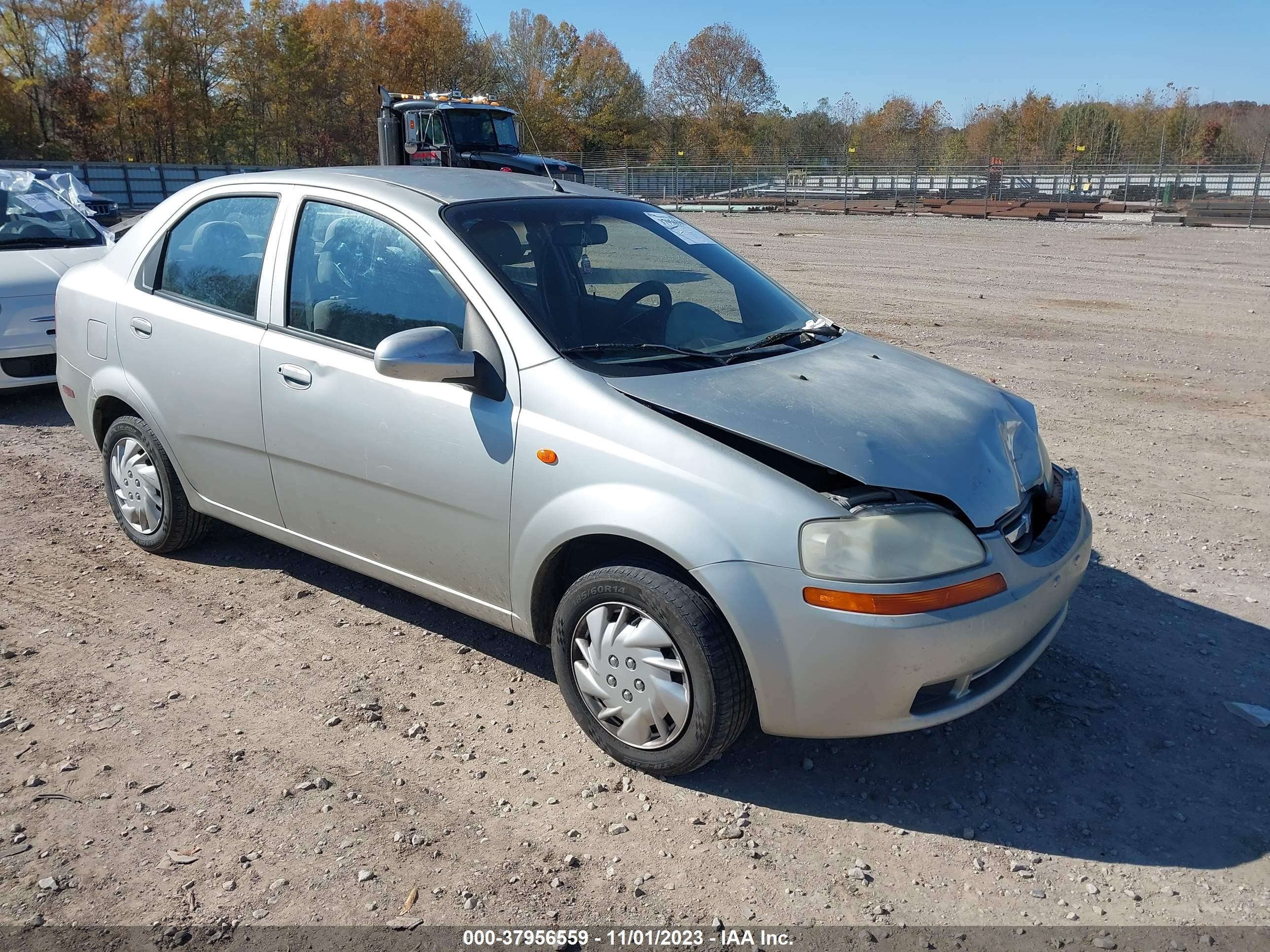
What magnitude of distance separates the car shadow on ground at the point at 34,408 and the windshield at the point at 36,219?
1.18 m

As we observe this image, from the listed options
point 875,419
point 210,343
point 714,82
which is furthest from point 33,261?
point 714,82

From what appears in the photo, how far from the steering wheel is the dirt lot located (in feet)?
4.54

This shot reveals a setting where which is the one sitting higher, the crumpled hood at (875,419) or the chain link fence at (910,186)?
the chain link fence at (910,186)

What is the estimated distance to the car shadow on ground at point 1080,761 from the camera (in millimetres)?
3027

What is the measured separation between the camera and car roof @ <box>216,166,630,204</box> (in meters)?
3.91

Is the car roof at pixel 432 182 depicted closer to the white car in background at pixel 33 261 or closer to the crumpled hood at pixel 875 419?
the crumpled hood at pixel 875 419

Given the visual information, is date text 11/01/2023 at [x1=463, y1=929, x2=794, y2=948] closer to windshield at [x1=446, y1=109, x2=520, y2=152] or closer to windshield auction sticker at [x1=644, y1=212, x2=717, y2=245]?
windshield auction sticker at [x1=644, y1=212, x2=717, y2=245]

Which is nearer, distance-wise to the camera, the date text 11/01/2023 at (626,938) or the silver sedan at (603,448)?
the date text 11/01/2023 at (626,938)

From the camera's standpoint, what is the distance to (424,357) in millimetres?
3252

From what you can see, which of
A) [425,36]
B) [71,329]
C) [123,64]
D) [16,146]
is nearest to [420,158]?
[71,329]

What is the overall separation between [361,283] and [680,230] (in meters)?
1.49

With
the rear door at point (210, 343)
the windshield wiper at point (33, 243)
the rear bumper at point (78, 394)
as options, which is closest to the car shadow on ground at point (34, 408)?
the windshield wiper at point (33, 243)

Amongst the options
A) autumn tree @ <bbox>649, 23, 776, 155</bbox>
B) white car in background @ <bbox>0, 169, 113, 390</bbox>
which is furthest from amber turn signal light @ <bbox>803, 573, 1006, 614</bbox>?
autumn tree @ <bbox>649, 23, 776, 155</bbox>

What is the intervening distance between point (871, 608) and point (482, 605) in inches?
56.0
